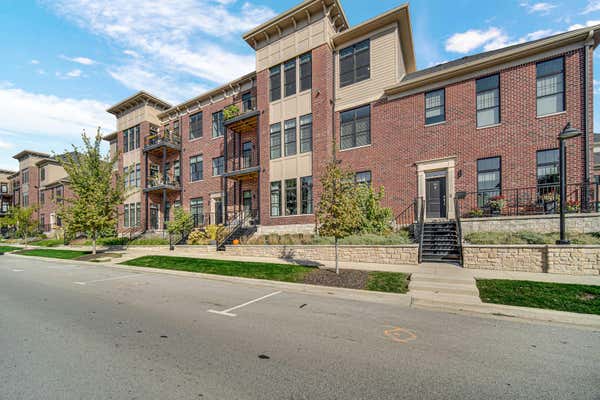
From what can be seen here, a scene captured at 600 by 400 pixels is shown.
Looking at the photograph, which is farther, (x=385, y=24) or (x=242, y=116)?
(x=242, y=116)

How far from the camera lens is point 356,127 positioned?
16344 millimetres

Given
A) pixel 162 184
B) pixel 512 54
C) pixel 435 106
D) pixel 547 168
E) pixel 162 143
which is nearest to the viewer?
pixel 547 168

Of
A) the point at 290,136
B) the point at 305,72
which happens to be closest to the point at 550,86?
the point at 305,72

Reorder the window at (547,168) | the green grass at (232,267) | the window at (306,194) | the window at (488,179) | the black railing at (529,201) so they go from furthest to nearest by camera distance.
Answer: the window at (306,194), the window at (488,179), the window at (547,168), the black railing at (529,201), the green grass at (232,267)

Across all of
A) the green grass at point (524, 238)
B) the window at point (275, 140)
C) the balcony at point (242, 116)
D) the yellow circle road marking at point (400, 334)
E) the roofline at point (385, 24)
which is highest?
the roofline at point (385, 24)

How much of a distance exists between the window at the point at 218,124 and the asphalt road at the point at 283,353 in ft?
57.8

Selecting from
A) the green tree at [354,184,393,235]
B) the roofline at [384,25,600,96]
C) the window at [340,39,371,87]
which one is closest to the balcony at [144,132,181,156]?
the window at [340,39,371,87]

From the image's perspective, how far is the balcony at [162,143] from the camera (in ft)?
76.0

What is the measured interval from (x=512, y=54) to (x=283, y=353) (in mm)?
15916

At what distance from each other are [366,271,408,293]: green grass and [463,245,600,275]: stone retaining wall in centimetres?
308

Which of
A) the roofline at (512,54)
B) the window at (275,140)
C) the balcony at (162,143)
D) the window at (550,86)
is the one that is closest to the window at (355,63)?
the roofline at (512,54)

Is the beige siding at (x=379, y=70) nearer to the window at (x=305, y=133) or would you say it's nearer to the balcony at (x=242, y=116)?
the window at (x=305, y=133)

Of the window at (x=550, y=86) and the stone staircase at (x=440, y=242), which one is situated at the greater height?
the window at (x=550, y=86)

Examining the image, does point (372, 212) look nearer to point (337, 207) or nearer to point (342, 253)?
point (342, 253)
